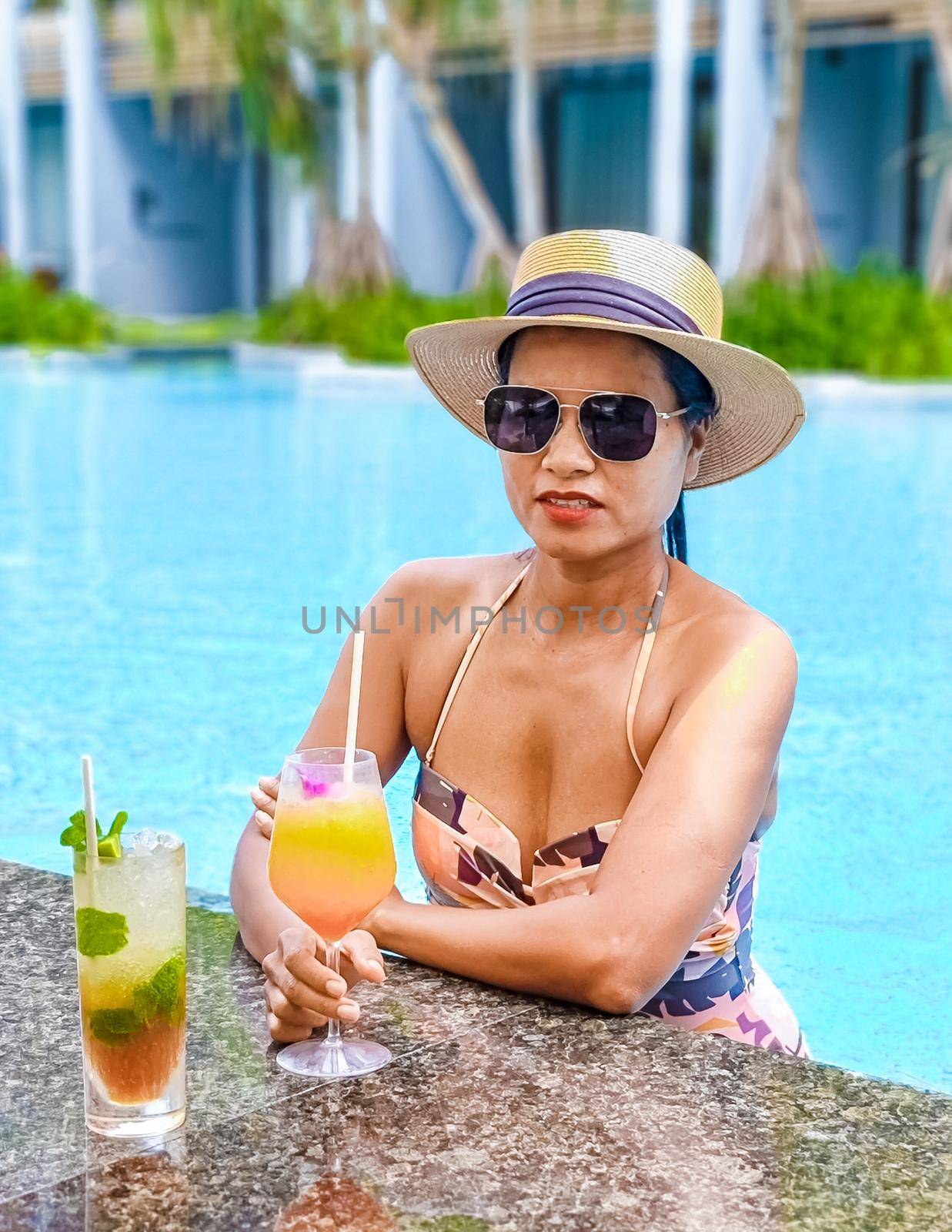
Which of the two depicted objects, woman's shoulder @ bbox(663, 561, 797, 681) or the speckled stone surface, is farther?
woman's shoulder @ bbox(663, 561, 797, 681)

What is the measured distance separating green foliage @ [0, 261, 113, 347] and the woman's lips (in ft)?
67.0

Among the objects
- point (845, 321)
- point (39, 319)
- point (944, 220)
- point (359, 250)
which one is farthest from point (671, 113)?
point (39, 319)

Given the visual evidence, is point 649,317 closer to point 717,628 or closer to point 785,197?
point 717,628

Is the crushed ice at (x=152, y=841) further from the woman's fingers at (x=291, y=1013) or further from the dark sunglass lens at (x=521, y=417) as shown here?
the dark sunglass lens at (x=521, y=417)

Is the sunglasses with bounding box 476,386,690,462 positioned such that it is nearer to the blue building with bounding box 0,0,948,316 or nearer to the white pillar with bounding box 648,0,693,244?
the blue building with bounding box 0,0,948,316

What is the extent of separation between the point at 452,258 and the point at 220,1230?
985 inches

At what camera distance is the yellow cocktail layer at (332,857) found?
1.73 metres

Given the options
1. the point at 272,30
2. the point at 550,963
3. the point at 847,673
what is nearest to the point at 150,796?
the point at 847,673

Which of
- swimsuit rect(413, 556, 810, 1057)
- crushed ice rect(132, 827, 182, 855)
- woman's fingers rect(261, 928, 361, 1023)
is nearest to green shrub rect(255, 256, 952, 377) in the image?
swimsuit rect(413, 556, 810, 1057)

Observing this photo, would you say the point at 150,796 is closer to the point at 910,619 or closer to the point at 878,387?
the point at 910,619

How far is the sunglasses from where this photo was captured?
7.21 feet

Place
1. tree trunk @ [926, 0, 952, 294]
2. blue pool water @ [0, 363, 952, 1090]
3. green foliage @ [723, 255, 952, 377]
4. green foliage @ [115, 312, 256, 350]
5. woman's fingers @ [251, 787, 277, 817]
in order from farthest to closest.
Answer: green foliage @ [115, 312, 256, 350] < tree trunk @ [926, 0, 952, 294] < green foliage @ [723, 255, 952, 377] < blue pool water @ [0, 363, 952, 1090] < woman's fingers @ [251, 787, 277, 817]

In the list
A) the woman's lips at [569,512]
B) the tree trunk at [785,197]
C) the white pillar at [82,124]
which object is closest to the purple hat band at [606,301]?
the woman's lips at [569,512]

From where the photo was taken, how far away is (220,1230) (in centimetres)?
146
